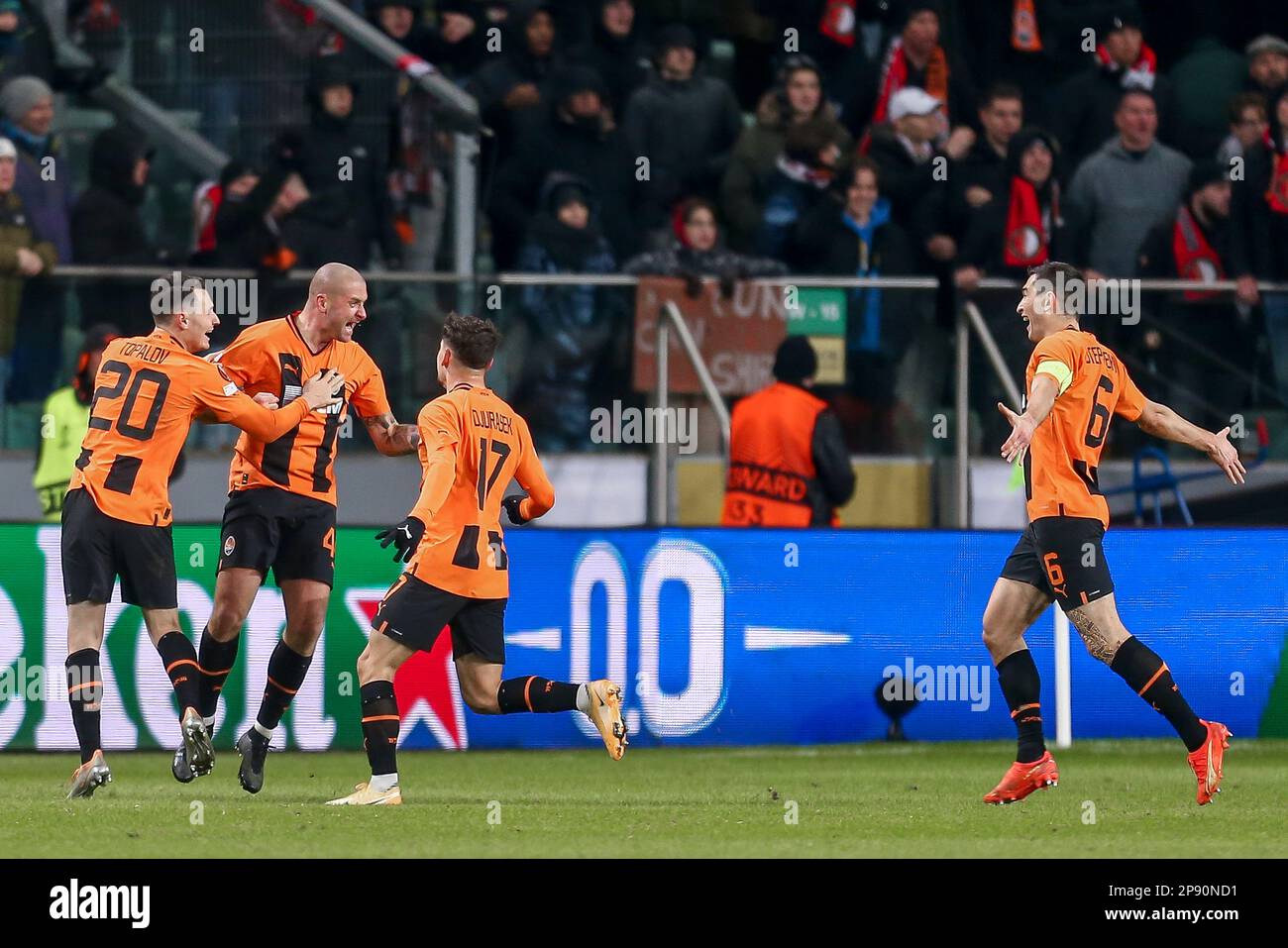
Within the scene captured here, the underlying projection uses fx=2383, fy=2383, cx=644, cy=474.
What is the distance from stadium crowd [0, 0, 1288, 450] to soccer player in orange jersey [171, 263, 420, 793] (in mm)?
3878

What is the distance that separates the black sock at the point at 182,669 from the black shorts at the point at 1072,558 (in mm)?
3422

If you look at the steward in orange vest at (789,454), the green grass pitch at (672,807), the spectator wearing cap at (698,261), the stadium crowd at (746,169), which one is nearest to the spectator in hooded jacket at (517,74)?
the stadium crowd at (746,169)

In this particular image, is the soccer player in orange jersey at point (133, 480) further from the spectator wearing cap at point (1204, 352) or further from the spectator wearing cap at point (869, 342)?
the spectator wearing cap at point (1204, 352)

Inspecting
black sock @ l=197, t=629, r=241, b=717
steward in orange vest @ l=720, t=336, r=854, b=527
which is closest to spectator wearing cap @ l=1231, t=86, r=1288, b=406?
steward in orange vest @ l=720, t=336, r=854, b=527

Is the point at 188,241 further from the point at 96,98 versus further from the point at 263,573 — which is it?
the point at 263,573

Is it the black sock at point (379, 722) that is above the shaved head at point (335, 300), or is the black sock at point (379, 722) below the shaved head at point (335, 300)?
below

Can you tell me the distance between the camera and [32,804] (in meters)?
9.45

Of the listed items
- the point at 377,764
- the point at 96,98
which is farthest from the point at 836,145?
the point at 377,764

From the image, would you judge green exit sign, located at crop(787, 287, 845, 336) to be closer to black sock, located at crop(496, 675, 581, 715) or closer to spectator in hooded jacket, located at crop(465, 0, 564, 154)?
spectator in hooded jacket, located at crop(465, 0, 564, 154)

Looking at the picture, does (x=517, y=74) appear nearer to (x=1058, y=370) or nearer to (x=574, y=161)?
(x=574, y=161)

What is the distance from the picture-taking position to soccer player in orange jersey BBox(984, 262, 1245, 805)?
9.31m

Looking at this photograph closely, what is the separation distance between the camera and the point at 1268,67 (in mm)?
16156

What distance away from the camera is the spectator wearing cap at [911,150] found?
49.4 ft

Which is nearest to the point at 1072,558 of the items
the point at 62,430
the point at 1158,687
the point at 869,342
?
the point at 1158,687
